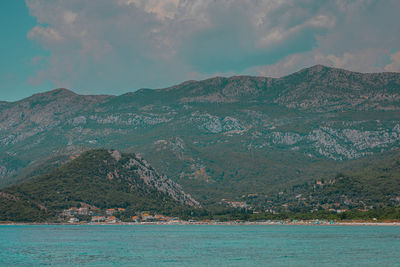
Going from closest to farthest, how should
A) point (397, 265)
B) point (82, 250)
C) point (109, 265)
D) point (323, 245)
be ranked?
point (397, 265) < point (109, 265) < point (82, 250) < point (323, 245)

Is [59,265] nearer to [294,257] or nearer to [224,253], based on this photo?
[224,253]

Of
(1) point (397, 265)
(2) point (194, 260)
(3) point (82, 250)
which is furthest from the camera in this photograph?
(3) point (82, 250)

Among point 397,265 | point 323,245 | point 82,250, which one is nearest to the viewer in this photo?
point 397,265

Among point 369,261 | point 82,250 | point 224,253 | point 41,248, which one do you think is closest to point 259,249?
point 224,253

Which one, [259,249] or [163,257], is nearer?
[163,257]

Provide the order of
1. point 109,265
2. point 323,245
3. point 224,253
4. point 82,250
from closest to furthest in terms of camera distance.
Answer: point 109,265 → point 224,253 → point 82,250 → point 323,245

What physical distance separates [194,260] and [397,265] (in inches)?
1796

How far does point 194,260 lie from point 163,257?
11.2 meters

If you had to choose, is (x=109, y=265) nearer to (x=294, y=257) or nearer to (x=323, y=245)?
(x=294, y=257)

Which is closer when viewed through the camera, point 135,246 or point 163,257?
point 163,257

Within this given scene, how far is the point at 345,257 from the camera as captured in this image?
127 m

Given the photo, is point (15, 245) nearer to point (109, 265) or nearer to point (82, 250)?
point (82, 250)

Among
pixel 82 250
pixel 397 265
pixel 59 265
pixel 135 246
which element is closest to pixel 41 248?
pixel 82 250

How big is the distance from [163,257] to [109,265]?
19464 mm
